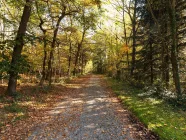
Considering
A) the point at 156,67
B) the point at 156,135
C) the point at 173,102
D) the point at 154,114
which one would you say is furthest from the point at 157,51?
the point at 156,135

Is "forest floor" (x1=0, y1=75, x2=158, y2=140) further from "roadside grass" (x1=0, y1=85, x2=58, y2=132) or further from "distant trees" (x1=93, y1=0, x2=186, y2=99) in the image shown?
"distant trees" (x1=93, y1=0, x2=186, y2=99)

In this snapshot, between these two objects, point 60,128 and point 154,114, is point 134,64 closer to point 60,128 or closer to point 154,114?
point 154,114

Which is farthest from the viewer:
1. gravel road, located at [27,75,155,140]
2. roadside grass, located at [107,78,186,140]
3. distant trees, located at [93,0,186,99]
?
distant trees, located at [93,0,186,99]

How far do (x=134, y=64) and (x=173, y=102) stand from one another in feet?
29.1

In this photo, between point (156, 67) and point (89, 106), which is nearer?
point (89, 106)

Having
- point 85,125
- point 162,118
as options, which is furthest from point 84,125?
point 162,118

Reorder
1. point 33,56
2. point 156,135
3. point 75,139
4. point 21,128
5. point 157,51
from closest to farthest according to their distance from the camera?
point 75,139 < point 156,135 < point 21,128 < point 157,51 < point 33,56

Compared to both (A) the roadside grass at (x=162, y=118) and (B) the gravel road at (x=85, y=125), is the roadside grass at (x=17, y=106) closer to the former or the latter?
(B) the gravel road at (x=85, y=125)

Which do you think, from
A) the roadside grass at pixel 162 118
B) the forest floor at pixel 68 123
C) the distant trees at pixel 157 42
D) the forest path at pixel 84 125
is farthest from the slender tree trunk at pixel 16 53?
the distant trees at pixel 157 42

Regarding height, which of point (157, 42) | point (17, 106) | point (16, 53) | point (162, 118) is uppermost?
point (157, 42)

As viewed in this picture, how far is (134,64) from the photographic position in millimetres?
18781

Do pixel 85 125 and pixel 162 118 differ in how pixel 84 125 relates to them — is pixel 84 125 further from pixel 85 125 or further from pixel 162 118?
pixel 162 118

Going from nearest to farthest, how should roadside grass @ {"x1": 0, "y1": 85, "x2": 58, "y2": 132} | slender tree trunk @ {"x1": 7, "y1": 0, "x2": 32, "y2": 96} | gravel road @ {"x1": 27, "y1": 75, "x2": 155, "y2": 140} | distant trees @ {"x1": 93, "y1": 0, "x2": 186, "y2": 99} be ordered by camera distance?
gravel road @ {"x1": 27, "y1": 75, "x2": 155, "y2": 140} < roadside grass @ {"x1": 0, "y1": 85, "x2": 58, "y2": 132} < slender tree trunk @ {"x1": 7, "y1": 0, "x2": 32, "y2": 96} < distant trees @ {"x1": 93, "y1": 0, "x2": 186, "y2": 99}

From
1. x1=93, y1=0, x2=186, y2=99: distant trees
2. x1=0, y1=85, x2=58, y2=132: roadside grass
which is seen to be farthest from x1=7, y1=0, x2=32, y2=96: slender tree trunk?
x1=93, y1=0, x2=186, y2=99: distant trees
